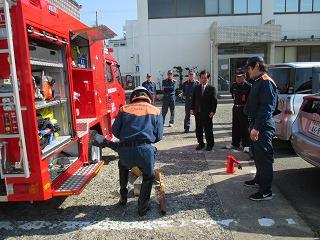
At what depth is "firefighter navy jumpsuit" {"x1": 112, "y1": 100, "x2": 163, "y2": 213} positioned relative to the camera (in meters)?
4.77

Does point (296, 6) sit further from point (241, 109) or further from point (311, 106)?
point (311, 106)

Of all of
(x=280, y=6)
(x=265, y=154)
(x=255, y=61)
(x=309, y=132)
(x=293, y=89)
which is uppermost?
(x=280, y=6)

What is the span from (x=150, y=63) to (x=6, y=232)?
20.6 m

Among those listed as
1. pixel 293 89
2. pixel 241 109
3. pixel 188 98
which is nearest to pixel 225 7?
pixel 188 98

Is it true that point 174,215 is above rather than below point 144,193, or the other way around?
below

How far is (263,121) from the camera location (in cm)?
501

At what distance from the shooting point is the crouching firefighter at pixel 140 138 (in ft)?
15.6

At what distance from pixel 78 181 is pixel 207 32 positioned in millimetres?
20569

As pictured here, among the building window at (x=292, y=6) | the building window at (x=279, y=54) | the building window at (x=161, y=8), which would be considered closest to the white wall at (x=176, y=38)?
the building window at (x=161, y=8)

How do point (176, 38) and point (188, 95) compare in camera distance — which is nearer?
point (188, 95)

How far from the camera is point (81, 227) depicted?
4.58m

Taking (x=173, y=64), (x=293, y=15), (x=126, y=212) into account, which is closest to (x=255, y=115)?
(x=126, y=212)

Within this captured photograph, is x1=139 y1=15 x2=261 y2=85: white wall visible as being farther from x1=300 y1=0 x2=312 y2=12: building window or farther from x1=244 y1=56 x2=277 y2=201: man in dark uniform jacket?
x1=244 y1=56 x2=277 y2=201: man in dark uniform jacket

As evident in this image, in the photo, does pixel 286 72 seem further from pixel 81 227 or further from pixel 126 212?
pixel 81 227
